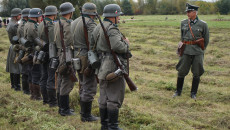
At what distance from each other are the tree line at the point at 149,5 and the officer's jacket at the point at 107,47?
32.2 m

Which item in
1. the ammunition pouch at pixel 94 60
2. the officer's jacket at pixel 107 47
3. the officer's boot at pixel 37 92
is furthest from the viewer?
the officer's boot at pixel 37 92

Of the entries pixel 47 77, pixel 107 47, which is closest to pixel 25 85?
pixel 47 77

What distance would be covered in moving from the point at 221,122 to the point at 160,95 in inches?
99.7

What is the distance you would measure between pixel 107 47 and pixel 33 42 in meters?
3.23

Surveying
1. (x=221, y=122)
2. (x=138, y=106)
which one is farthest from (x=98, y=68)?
(x=221, y=122)

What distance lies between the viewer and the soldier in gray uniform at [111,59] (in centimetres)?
500

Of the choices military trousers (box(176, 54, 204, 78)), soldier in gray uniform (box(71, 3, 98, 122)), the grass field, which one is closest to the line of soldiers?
soldier in gray uniform (box(71, 3, 98, 122))

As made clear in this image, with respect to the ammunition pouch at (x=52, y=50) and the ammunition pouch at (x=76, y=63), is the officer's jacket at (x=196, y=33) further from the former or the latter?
the ammunition pouch at (x=52, y=50)

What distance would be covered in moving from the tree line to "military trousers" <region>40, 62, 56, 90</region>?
30.2 meters

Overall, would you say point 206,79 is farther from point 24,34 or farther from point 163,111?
point 24,34

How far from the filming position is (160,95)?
8398 millimetres

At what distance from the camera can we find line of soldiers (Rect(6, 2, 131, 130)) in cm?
514

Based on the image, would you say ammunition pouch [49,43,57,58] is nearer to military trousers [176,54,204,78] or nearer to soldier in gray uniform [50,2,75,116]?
soldier in gray uniform [50,2,75,116]

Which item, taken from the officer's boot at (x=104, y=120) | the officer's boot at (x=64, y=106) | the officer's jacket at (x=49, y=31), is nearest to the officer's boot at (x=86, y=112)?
the officer's boot at (x=64, y=106)
